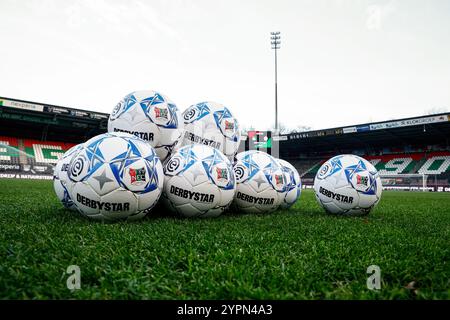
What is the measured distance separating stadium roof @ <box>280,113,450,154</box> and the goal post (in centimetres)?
406

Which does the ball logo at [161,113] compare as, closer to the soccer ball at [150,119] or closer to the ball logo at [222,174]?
the soccer ball at [150,119]

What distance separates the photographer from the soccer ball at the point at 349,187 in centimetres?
505

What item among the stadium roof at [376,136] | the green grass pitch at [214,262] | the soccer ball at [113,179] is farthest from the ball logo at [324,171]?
the stadium roof at [376,136]

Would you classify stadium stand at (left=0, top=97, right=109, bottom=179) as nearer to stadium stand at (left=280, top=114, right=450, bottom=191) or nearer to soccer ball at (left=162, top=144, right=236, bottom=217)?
stadium stand at (left=280, top=114, right=450, bottom=191)

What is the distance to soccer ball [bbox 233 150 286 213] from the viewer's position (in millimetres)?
5055

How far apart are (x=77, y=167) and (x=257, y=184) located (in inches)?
108

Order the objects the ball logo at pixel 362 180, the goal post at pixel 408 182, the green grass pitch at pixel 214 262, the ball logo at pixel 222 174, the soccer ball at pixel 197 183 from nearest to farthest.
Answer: the green grass pitch at pixel 214 262 → the soccer ball at pixel 197 183 → the ball logo at pixel 222 174 → the ball logo at pixel 362 180 → the goal post at pixel 408 182

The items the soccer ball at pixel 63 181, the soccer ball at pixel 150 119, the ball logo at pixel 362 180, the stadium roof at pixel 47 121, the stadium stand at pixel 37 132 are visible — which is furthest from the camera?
the stadium stand at pixel 37 132

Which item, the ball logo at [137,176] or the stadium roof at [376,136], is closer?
the ball logo at [137,176]

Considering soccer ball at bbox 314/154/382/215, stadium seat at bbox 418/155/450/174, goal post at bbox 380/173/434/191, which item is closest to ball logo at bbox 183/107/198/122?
soccer ball at bbox 314/154/382/215

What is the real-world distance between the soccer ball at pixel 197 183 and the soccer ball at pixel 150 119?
538mm
